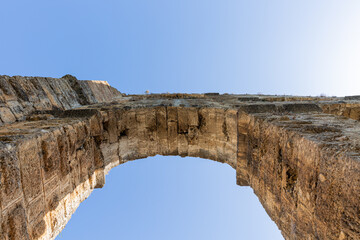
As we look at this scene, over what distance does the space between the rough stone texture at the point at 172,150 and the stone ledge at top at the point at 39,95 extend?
2 cm

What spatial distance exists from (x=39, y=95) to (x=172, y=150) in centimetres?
294

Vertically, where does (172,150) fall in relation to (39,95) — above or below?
below

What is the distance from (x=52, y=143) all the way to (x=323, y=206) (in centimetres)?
307

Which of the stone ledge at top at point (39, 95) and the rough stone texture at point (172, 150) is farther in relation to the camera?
the stone ledge at top at point (39, 95)

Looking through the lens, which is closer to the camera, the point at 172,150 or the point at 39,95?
the point at 39,95

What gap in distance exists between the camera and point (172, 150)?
5.50 meters

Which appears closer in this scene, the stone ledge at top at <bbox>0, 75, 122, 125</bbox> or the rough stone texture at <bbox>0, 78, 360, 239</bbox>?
the rough stone texture at <bbox>0, 78, 360, 239</bbox>

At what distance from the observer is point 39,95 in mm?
4562

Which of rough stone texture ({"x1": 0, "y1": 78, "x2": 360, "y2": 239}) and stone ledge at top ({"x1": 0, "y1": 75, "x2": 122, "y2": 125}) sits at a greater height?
stone ledge at top ({"x1": 0, "y1": 75, "x2": 122, "y2": 125})

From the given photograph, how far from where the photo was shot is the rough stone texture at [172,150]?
2.10 metres

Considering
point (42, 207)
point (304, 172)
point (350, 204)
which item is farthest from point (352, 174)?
point (42, 207)

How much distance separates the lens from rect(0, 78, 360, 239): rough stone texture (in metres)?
2.10

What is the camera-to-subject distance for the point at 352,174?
5.81 ft

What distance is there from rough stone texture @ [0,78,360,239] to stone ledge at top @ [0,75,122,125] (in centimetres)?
2
